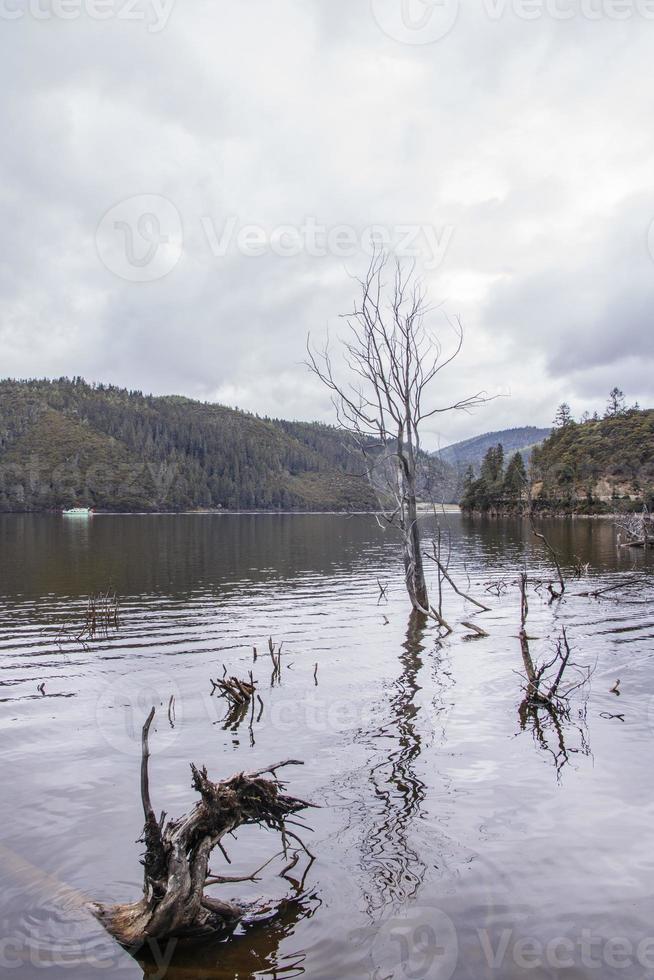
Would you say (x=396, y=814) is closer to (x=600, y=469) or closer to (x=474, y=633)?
(x=474, y=633)

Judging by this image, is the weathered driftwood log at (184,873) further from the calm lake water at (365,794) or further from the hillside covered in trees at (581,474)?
the hillside covered in trees at (581,474)

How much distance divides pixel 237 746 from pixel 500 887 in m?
5.74

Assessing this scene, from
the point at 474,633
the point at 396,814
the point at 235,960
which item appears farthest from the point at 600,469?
the point at 235,960

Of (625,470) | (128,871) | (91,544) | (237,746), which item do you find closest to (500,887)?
(128,871)

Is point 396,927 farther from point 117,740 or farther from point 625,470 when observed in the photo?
point 625,470

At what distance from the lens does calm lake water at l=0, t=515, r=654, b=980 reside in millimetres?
5797

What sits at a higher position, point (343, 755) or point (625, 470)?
point (625, 470)

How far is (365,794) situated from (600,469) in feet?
456

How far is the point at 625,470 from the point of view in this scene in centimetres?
12938

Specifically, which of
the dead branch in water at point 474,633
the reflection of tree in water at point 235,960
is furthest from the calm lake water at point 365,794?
the dead branch in water at point 474,633

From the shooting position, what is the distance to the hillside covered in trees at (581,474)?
126625 millimetres

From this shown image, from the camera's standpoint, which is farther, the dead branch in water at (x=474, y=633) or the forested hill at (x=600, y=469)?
the forested hill at (x=600, y=469)

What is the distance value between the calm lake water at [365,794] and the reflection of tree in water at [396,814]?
1.2 inches

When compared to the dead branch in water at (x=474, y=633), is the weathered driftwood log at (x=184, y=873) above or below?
above
